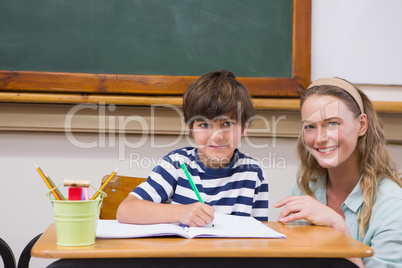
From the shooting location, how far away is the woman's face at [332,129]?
52.9 inches

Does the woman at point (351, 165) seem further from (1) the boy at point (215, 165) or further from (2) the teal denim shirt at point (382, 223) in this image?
(1) the boy at point (215, 165)

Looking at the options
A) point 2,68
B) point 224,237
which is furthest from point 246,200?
point 2,68

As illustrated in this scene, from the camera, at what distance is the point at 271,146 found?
193 centimetres

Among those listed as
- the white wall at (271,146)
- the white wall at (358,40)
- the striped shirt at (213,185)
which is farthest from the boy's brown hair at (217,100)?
the white wall at (358,40)

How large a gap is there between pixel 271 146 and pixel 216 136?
69 centimetres

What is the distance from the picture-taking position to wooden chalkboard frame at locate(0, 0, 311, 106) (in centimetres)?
174

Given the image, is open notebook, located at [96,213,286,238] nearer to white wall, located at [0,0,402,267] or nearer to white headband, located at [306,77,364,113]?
white headband, located at [306,77,364,113]

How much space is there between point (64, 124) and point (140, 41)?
0.48 meters

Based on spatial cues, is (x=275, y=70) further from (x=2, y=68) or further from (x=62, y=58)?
(x=2, y=68)

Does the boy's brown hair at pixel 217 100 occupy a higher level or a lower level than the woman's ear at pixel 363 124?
higher

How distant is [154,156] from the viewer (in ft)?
6.15

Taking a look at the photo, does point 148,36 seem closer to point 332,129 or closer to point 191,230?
point 332,129

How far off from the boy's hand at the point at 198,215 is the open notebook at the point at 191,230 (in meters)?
0.01

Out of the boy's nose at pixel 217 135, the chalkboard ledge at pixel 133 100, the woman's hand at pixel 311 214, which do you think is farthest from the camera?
the chalkboard ledge at pixel 133 100
